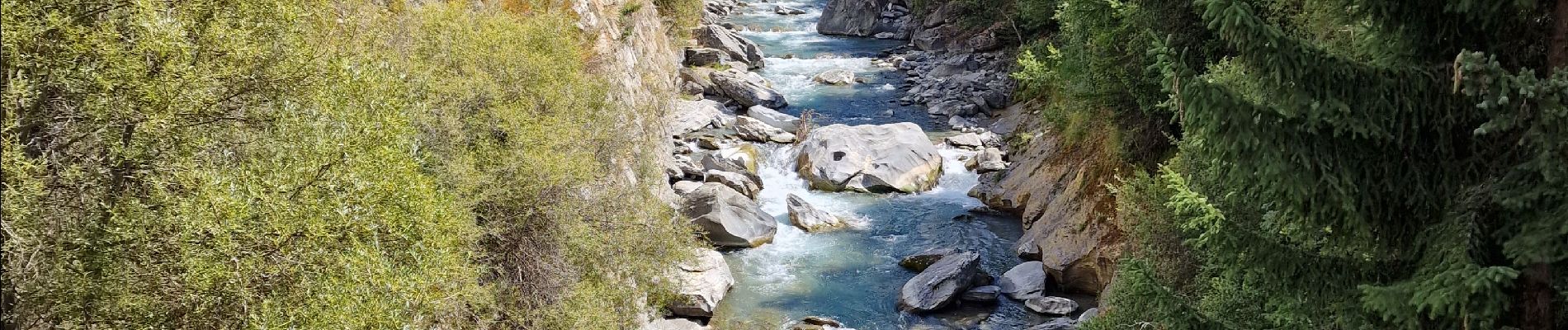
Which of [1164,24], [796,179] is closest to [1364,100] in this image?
[1164,24]

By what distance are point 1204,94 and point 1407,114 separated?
166cm

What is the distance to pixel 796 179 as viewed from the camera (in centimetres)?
2836

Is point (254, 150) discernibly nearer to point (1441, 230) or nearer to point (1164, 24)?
point (1441, 230)

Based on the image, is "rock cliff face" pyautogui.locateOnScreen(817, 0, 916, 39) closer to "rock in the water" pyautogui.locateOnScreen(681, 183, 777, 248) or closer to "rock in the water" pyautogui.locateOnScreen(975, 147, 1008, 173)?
"rock in the water" pyautogui.locateOnScreen(975, 147, 1008, 173)

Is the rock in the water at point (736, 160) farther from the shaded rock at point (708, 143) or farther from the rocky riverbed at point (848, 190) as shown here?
the shaded rock at point (708, 143)

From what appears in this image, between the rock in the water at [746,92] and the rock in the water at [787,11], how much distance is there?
21029mm

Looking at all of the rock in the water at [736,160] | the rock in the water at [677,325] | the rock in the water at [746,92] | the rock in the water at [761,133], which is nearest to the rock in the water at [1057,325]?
the rock in the water at [677,325]

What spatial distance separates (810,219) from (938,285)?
5497 millimetres

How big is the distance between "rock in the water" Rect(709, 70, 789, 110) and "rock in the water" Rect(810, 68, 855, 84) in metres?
3.74

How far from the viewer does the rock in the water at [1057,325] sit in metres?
17.9

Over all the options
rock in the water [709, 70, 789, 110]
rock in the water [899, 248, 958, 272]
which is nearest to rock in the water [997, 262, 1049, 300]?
rock in the water [899, 248, 958, 272]

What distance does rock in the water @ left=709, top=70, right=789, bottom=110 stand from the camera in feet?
117

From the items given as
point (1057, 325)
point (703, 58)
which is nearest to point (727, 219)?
point (1057, 325)

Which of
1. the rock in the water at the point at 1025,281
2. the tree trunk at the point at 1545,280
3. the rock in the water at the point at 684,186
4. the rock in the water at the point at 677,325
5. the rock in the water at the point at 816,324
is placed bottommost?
the rock in the water at the point at 684,186
